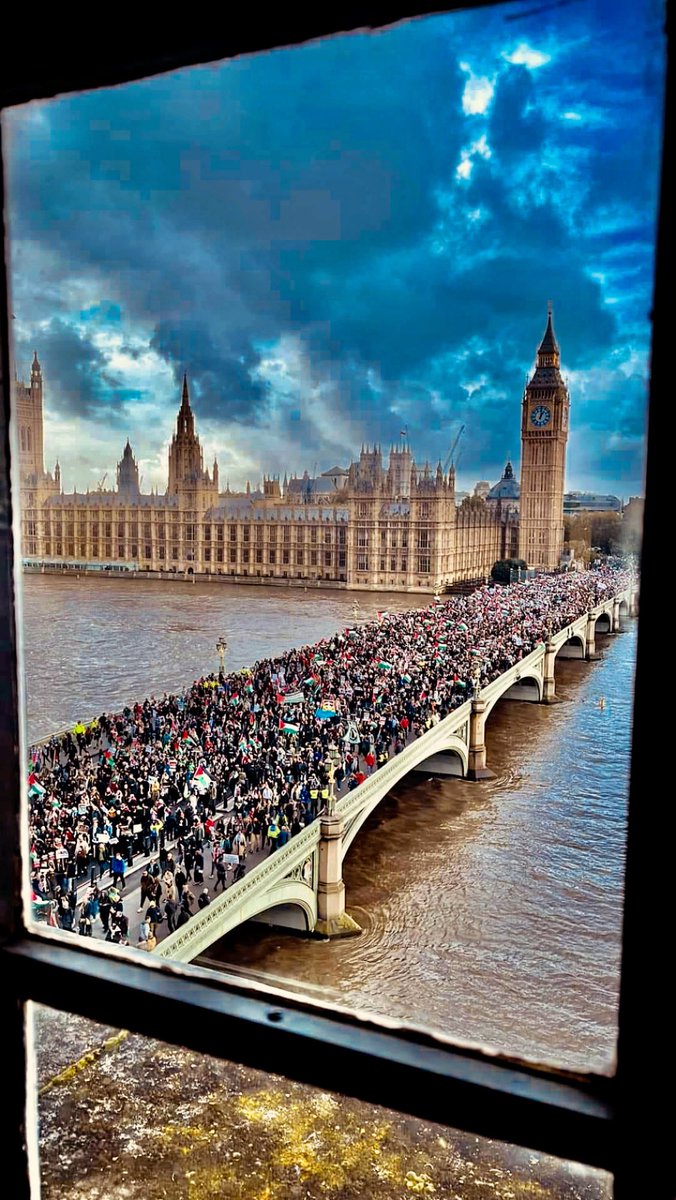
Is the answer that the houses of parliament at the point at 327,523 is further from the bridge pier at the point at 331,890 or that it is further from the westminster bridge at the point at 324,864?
the bridge pier at the point at 331,890

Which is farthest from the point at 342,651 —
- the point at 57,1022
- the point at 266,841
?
the point at 57,1022

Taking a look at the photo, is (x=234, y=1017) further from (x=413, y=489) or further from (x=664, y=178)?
(x=413, y=489)

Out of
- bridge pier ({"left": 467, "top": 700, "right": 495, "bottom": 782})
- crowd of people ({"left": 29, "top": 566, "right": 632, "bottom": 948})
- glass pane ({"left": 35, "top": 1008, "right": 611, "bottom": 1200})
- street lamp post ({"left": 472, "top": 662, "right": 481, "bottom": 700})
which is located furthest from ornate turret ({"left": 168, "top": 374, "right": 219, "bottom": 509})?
glass pane ({"left": 35, "top": 1008, "right": 611, "bottom": 1200})

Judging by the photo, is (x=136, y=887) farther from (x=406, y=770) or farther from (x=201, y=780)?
(x=406, y=770)

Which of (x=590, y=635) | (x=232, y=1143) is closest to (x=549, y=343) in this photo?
(x=590, y=635)

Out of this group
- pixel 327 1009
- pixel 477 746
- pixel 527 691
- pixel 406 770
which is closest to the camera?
pixel 327 1009

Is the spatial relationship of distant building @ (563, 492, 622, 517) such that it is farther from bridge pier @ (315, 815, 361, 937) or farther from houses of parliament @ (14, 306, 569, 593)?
bridge pier @ (315, 815, 361, 937)

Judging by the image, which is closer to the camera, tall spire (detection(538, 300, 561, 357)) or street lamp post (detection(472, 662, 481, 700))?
street lamp post (detection(472, 662, 481, 700))
